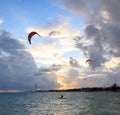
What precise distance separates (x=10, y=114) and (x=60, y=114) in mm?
9707

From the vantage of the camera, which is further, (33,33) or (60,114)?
(60,114)

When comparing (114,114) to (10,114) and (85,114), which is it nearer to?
(85,114)

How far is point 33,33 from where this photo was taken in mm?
36844

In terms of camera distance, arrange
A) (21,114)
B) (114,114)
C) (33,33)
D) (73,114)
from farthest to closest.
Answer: (21,114) → (73,114) → (114,114) → (33,33)

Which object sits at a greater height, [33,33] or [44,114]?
[33,33]

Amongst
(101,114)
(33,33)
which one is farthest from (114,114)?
(33,33)

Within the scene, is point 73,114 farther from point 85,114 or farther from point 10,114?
point 10,114

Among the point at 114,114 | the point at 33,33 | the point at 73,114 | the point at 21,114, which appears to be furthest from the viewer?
the point at 21,114

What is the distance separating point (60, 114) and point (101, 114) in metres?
7.90

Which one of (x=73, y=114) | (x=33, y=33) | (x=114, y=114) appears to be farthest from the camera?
(x=73, y=114)

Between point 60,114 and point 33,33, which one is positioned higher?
point 33,33

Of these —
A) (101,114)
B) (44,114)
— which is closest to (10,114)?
(44,114)

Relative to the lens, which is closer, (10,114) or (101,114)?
(101,114)

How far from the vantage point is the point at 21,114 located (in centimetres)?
5806
